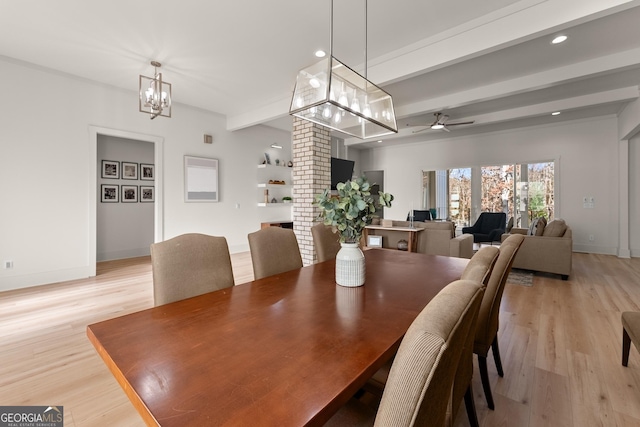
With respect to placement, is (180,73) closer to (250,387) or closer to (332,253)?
(332,253)

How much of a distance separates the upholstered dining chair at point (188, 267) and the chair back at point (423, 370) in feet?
4.39

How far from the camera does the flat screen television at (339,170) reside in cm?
674

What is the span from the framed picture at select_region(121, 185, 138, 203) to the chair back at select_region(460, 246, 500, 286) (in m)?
6.61

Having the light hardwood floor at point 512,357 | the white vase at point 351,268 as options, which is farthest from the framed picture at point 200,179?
the white vase at point 351,268

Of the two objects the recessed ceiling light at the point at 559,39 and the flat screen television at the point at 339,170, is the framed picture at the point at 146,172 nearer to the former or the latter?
the flat screen television at the point at 339,170

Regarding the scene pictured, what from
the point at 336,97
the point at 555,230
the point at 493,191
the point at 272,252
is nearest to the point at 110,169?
the point at 272,252

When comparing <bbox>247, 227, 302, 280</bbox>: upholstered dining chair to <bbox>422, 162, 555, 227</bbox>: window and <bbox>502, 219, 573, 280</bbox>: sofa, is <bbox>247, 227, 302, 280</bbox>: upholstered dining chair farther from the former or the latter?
<bbox>422, 162, 555, 227</bbox>: window

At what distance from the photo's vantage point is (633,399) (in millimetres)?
1688

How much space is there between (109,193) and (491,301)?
663cm

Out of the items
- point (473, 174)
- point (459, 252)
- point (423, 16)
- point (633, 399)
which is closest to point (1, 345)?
point (633, 399)

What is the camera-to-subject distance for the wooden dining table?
2.19ft

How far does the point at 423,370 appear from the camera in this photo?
0.50 m

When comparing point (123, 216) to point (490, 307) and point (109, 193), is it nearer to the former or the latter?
point (109, 193)

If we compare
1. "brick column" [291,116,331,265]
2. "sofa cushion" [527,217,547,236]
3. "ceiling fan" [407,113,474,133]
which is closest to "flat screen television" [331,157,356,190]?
"brick column" [291,116,331,265]
